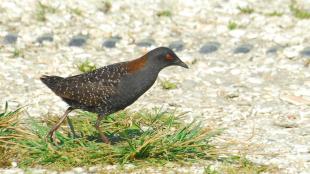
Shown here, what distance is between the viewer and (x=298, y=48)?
12492mm

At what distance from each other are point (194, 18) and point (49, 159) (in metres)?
7.02

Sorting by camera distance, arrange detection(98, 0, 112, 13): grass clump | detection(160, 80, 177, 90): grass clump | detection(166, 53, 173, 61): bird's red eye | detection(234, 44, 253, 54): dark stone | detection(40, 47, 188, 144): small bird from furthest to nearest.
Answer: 1. detection(98, 0, 112, 13): grass clump
2. detection(234, 44, 253, 54): dark stone
3. detection(160, 80, 177, 90): grass clump
4. detection(166, 53, 173, 61): bird's red eye
5. detection(40, 47, 188, 144): small bird

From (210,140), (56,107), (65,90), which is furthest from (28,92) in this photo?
(210,140)

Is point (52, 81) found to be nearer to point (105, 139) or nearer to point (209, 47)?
point (105, 139)

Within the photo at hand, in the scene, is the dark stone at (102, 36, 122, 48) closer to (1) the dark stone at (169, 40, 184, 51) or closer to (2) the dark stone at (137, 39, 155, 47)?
(2) the dark stone at (137, 39, 155, 47)

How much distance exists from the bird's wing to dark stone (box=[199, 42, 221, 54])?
4.45 meters

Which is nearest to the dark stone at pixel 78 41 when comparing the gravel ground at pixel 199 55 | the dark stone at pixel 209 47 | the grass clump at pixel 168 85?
the gravel ground at pixel 199 55

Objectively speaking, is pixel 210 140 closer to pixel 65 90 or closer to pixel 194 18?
pixel 65 90

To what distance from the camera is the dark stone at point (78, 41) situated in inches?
500

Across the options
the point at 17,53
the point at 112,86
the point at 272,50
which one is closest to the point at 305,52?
the point at 272,50

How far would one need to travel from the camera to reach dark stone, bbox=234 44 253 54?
41.6ft

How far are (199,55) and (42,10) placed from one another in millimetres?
3310

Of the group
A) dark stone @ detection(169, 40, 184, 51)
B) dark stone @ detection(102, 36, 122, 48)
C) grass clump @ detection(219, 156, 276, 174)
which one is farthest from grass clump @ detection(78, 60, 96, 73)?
grass clump @ detection(219, 156, 276, 174)

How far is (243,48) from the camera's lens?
12.8 meters
